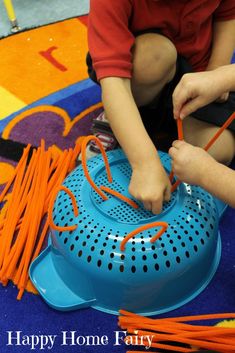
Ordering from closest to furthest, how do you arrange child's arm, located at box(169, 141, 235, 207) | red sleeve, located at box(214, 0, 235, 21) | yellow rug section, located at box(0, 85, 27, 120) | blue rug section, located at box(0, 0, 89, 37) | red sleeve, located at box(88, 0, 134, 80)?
child's arm, located at box(169, 141, 235, 207) → red sleeve, located at box(88, 0, 134, 80) → red sleeve, located at box(214, 0, 235, 21) → yellow rug section, located at box(0, 85, 27, 120) → blue rug section, located at box(0, 0, 89, 37)

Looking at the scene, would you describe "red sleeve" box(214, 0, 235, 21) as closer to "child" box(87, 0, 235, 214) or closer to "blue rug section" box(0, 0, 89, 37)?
"child" box(87, 0, 235, 214)

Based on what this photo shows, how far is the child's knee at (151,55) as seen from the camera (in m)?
0.80

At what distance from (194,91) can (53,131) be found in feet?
1.47

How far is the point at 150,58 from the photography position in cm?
81

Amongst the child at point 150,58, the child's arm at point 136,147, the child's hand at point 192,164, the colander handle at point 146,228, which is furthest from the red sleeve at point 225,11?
the colander handle at point 146,228

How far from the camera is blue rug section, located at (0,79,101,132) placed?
3.53 feet

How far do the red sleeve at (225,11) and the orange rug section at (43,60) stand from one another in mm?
412

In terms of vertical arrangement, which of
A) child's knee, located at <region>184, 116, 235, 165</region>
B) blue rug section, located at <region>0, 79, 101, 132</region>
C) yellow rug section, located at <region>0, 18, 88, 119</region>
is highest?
yellow rug section, located at <region>0, 18, 88, 119</region>

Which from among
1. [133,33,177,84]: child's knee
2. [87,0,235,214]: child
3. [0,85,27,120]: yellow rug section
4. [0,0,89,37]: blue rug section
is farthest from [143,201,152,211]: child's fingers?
[0,0,89,37]: blue rug section

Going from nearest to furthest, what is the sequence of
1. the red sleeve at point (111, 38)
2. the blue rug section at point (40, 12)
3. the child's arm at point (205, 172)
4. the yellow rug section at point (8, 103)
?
the child's arm at point (205, 172), the red sleeve at point (111, 38), the yellow rug section at point (8, 103), the blue rug section at point (40, 12)

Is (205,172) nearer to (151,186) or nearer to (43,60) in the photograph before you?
(151,186)

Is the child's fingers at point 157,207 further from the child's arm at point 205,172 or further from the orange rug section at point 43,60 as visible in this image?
the orange rug section at point 43,60

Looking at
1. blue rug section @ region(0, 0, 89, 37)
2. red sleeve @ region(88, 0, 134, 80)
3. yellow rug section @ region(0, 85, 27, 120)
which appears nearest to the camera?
red sleeve @ region(88, 0, 134, 80)

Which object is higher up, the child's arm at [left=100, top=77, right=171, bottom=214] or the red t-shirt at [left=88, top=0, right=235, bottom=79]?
A: the red t-shirt at [left=88, top=0, right=235, bottom=79]
